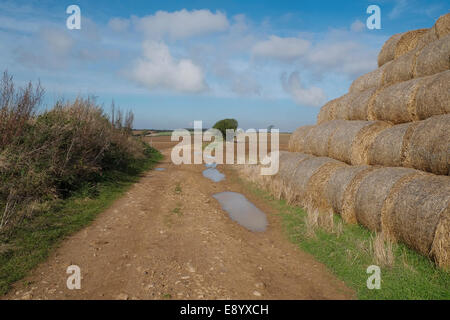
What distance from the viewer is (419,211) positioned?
5.48 meters

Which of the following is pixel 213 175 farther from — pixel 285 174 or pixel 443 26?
pixel 443 26

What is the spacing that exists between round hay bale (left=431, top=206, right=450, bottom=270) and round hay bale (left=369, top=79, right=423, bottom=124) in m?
4.10

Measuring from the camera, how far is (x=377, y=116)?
31.8ft

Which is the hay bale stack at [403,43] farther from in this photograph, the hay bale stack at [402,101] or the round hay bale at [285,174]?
the round hay bale at [285,174]

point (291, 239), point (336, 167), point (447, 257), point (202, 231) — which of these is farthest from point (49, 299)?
point (336, 167)

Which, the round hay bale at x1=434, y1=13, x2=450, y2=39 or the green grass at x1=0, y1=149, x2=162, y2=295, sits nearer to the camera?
the green grass at x1=0, y1=149, x2=162, y2=295

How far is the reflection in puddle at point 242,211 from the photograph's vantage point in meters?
8.48

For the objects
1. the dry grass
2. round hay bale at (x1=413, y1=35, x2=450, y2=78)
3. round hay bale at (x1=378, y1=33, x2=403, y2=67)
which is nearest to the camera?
the dry grass

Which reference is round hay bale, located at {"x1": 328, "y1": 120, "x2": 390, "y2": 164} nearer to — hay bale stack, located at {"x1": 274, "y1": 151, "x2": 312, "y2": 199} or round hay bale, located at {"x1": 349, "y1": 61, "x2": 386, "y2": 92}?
hay bale stack, located at {"x1": 274, "y1": 151, "x2": 312, "y2": 199}

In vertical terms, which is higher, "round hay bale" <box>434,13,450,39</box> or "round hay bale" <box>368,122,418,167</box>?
"round hay bale" <box>434,13,450,39</box>

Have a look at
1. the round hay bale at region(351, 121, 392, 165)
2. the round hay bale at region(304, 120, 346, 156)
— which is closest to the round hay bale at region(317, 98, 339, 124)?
the round hay bale at region(304, 120, 346, 156)

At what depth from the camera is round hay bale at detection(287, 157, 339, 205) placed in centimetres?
979

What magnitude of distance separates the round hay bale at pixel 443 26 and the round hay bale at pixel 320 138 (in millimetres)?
3754
